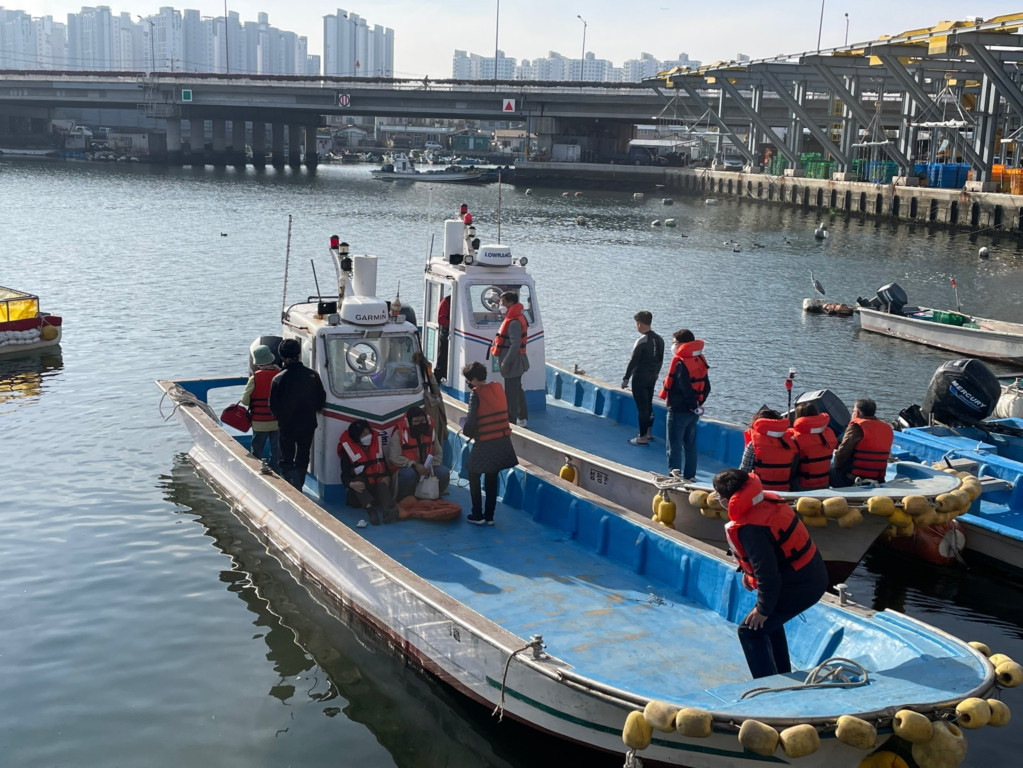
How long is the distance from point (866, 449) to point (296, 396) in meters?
5.58

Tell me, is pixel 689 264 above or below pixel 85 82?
below

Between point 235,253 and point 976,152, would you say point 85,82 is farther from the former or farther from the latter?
point 976,152

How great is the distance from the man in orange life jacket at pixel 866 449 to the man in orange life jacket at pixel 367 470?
4.49 m

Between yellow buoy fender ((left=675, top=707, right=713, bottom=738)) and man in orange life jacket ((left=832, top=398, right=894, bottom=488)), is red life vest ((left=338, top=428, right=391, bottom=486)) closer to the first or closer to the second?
man in orange life jacket ((left=832, top=398, right=894, bottom=488))

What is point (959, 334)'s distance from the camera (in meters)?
24.3

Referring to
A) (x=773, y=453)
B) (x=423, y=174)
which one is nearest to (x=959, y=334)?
(x=773, y=453)

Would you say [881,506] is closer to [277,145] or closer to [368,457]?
[368,457]

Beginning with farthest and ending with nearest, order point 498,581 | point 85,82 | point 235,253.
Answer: point 85,82 → point 235,253 → point 498,581

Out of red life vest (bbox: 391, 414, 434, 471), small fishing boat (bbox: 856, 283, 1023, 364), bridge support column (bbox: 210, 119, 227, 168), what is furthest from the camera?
bridge support column (bbox: 210, 119, 227, 168)

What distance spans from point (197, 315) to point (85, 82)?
78439 mm

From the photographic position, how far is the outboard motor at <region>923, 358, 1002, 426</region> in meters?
14.3

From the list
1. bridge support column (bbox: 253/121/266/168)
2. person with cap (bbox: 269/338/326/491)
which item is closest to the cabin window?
person with cap (bbox: 269/338/326/491)

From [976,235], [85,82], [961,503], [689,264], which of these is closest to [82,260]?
[689,264]

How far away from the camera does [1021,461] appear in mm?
13898
